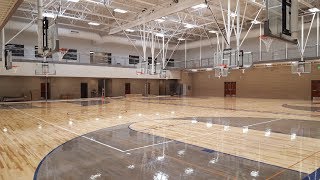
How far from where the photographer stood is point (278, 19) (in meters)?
6.05

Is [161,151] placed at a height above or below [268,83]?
below

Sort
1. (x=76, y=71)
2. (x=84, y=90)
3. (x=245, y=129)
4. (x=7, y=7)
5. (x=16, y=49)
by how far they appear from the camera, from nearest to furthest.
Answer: (x=7, y=7), (x=245, y=129), (x=16, y=49), (x=76, y=71), (x=84, y=90)

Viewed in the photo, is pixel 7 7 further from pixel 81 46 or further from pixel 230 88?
pixel 230 88

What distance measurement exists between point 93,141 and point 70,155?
4.93 ft

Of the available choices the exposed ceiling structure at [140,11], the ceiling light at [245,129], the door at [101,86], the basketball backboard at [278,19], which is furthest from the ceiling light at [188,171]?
the door at [101,86]

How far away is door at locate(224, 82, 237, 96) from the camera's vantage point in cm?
3094

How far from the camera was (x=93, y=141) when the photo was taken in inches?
306

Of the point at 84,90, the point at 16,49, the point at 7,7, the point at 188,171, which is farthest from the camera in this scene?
the point at 84,90

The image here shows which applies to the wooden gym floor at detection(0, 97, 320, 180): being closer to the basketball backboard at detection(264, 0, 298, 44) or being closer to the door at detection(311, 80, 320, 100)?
the basketball backboard at detection(264, 0, 298, 44)

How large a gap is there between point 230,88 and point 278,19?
26.1 m

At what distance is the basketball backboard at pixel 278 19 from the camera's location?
19.6ft

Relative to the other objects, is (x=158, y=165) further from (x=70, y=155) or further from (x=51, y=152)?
(x=51, y=152)

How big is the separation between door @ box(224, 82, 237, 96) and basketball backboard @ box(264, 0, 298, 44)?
25.5 m

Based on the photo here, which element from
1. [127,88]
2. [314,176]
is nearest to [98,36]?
[127,88]
